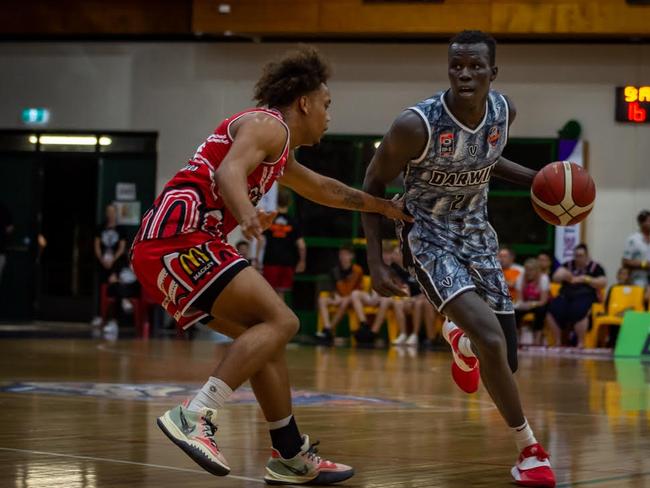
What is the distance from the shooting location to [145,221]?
16.0 ft

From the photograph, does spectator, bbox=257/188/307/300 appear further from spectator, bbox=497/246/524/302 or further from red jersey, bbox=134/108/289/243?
red jersey, bbox=134/108/289/243

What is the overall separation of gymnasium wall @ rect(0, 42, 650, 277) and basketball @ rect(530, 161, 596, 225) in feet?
42.7

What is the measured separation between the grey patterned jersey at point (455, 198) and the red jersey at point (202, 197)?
3.27 ft

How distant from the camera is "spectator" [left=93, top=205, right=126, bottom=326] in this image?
18.2m

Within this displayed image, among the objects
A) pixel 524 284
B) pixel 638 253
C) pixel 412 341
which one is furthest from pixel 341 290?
pixel 638 253

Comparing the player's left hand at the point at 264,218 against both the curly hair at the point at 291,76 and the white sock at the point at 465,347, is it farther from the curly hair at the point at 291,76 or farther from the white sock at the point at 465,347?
the white sock at the point at 465,347

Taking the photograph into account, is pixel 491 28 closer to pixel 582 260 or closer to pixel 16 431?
pixel 582 260

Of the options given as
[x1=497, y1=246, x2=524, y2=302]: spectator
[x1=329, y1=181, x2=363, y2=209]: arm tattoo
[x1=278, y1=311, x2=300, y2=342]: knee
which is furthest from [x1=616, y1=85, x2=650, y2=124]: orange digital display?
[x1=278, y1=311, x2=300, y2=342]: knee

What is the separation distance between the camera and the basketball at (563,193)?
19.4 feet

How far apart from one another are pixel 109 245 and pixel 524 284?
6.27 m

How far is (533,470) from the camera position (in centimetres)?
496

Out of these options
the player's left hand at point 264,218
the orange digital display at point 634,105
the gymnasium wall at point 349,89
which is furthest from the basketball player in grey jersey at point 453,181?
the gymnasium wall at point 349,89

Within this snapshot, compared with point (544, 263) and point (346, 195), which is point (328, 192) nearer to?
point (346, 195)

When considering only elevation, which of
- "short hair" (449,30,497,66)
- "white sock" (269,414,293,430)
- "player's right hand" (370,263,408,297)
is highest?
"short hair" (449,30,497,66)
